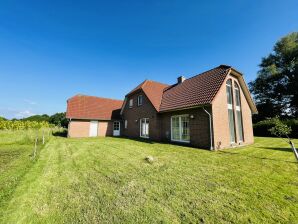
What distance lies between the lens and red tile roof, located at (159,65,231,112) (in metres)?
11.2

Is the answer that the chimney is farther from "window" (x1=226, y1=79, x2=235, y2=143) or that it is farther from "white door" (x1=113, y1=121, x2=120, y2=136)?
"white door" (x1=113, y1=121, x2=120, y2=136)

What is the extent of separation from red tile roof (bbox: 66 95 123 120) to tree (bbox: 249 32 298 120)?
2685 cm

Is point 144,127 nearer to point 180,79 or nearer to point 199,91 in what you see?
point 180,79

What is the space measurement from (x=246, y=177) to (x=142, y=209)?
382 centimetres

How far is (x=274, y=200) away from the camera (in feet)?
12.2

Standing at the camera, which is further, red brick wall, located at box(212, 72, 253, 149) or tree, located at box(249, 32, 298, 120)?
tree, located at box(249, 32, 298, 120)

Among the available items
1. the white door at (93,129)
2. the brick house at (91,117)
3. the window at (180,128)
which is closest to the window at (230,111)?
the window at (180,128)

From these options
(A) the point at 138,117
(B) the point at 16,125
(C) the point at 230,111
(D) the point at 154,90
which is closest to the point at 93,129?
(A) the point at 138,117

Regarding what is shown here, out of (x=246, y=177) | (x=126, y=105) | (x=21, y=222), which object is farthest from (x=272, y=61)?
(x=21, y=222)

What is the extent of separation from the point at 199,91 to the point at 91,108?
1539cm

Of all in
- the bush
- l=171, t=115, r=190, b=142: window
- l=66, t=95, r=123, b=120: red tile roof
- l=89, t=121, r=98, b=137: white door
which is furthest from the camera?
l=89, t=121, r=98, b=137: white door

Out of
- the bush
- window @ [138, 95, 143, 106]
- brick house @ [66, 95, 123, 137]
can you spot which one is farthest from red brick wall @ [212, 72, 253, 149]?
brick house @ [66, 95, 123, 137]

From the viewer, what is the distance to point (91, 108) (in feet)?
71.6

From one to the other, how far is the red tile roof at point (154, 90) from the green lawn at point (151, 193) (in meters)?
9.71
